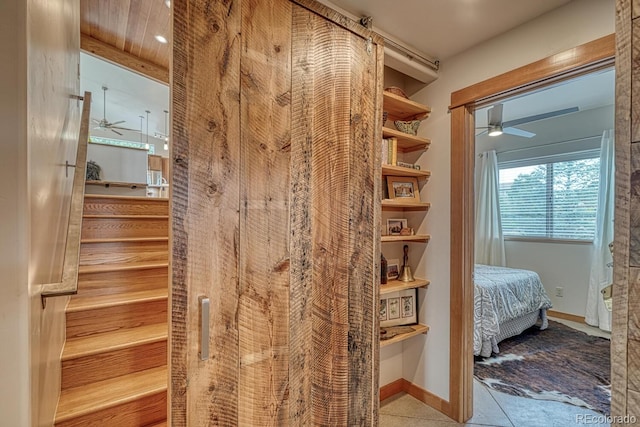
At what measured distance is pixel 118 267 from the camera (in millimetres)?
1920

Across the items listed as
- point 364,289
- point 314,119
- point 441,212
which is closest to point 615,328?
point 364,289

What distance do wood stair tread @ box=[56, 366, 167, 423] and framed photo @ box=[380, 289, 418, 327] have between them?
4.70ft

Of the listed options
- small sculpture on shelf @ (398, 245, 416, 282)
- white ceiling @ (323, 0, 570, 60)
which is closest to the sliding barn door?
white ceiling @ (323, 0, 570, 60)

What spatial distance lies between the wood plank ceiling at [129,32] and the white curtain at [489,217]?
15.6ft

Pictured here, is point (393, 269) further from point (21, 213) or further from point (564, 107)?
point (564, 107)

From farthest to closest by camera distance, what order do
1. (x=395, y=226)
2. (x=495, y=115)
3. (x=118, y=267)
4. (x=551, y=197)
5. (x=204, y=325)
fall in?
1. (x=551, y=197)
2. (x=495, y=115)
3. (x=395, y=226)
4. (x=118, y=267)
5. (x=204, y=325)

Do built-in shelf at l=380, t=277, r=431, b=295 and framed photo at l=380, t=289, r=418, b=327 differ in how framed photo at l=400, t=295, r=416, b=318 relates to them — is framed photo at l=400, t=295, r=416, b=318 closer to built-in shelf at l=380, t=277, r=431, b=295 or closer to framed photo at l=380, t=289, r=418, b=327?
framed photo at l=380, t=289, r=418, b=327

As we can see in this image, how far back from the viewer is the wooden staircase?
4.43 feet

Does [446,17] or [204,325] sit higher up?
[446,17]

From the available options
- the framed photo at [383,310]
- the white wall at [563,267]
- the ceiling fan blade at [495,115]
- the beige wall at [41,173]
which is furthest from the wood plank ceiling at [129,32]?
the white wall at [563,267]

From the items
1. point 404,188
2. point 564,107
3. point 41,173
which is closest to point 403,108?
point 404,188

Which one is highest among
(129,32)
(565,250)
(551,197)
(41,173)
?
(129,32)

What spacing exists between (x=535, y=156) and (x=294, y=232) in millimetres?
4659

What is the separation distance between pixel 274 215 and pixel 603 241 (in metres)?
4.43
